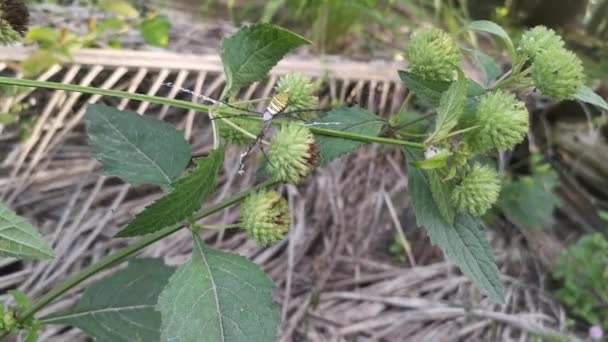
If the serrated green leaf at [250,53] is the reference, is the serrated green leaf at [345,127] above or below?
below

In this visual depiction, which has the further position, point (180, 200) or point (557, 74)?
point (557, 74)

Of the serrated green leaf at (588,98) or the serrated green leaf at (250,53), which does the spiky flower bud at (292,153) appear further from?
the serrated green leaf at (588,98)

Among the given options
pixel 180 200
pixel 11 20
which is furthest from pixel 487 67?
pixel 11 20

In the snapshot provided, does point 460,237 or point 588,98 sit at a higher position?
point 588,98

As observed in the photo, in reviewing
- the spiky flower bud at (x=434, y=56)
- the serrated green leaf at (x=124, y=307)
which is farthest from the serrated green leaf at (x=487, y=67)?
the serrated green leaf at (x=124, y=307)

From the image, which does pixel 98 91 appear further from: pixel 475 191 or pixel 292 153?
pixel 475 191

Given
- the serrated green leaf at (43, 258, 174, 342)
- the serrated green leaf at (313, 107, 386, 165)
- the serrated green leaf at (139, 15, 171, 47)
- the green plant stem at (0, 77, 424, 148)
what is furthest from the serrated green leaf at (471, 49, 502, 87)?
the serrated green leaf at (139, 15, 171, 47)
